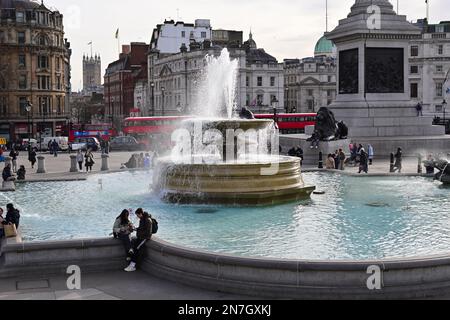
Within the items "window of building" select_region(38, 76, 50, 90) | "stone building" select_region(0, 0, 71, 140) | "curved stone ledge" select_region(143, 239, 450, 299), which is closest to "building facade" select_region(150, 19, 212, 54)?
"stone building" select_region(0, 0, 71, 140)

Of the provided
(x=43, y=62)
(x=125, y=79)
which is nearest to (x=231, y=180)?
(x=43, y=62)

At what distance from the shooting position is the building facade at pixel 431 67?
3617 inches

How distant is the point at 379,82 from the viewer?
133 ft

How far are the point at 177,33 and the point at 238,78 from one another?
76.6 feet

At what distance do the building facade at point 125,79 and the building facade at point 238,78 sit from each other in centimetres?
2351

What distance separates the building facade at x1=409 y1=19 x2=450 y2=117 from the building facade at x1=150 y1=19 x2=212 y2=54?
40.7 metres

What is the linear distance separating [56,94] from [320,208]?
71.3 m

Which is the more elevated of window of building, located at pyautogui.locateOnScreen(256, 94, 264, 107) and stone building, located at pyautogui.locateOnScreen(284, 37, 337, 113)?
stone building, located at pyautogui.locateOnScreen(284, 37, 337, 113)

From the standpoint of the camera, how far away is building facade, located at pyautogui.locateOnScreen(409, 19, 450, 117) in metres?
91.9

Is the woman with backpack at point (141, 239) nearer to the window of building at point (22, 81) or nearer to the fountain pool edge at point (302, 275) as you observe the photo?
the fountain pool edge at point (302, 275)

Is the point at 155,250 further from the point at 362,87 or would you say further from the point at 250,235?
the point at 362,87

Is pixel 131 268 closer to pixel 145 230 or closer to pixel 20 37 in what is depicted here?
pixel 145 230

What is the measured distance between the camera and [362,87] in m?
40.2

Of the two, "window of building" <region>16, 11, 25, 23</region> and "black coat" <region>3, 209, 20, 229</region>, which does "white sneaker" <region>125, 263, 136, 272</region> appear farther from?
"window of building" <region>16, 11, 25, 23</region>
